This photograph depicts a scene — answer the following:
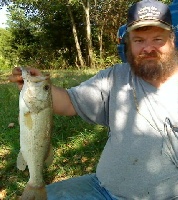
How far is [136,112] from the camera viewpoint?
285 cm

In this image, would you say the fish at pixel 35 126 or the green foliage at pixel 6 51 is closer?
the fish at pixel 35 126

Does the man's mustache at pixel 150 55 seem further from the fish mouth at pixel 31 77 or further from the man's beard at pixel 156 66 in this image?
the fish mouth at pixel 31 77

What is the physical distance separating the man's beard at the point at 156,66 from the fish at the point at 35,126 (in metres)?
0.83

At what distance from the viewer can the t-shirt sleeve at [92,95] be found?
307cm

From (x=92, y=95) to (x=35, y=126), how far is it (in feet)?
2.35

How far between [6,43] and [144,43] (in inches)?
901

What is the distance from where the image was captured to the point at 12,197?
163 inches

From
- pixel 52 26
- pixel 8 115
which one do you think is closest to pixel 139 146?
pixel 8 115

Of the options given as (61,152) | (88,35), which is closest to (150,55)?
(61,152)

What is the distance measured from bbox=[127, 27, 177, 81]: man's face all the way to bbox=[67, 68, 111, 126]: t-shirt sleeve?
0.92 feet

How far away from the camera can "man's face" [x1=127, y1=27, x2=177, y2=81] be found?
296 cm

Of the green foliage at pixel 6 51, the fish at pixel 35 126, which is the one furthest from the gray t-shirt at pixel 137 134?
the green foliage at pixel 6 51

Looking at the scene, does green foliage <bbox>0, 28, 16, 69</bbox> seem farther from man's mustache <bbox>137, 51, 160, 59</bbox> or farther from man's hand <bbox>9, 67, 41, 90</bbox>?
man's hand <bbox>9, 67, 41, 90</bbox>

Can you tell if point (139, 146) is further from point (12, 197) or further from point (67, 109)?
point (12, 197)
